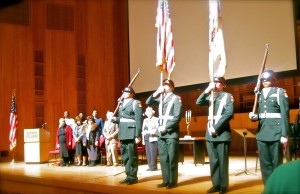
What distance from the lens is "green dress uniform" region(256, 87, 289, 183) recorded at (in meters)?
4.59

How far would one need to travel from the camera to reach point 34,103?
41.1 feet

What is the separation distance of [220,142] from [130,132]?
1619 millimetres

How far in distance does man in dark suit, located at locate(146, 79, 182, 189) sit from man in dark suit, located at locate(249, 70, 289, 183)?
3.75ft

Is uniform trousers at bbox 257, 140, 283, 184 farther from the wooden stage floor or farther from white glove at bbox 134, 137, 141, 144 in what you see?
white glove at bbox 134, 137, 141, 144

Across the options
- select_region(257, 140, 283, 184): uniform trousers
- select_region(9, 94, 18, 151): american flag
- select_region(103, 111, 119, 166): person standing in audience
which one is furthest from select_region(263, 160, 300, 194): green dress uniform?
select_region(9, 94, 18, 151): american flag

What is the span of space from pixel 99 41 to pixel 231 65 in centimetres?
612

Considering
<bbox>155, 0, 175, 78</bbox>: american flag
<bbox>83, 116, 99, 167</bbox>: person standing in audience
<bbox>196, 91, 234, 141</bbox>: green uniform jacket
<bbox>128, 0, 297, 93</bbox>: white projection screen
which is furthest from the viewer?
<bbox>83, 116, 99, 167</bbox>: person standing in audience

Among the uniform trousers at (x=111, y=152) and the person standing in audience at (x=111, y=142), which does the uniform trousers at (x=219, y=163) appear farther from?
the uniform trousers at (x=111, y=152)

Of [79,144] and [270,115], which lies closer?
[270,115]

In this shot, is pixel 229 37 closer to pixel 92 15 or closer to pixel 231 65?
pixel 231 65

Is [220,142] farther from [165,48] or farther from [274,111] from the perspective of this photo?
[165,48]

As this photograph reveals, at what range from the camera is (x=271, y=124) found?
15.3 feet

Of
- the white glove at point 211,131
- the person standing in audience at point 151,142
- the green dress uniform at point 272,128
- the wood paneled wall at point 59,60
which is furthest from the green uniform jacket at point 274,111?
the wood paneled wall at point 59,60

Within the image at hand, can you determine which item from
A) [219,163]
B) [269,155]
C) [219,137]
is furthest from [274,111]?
[219,163]
